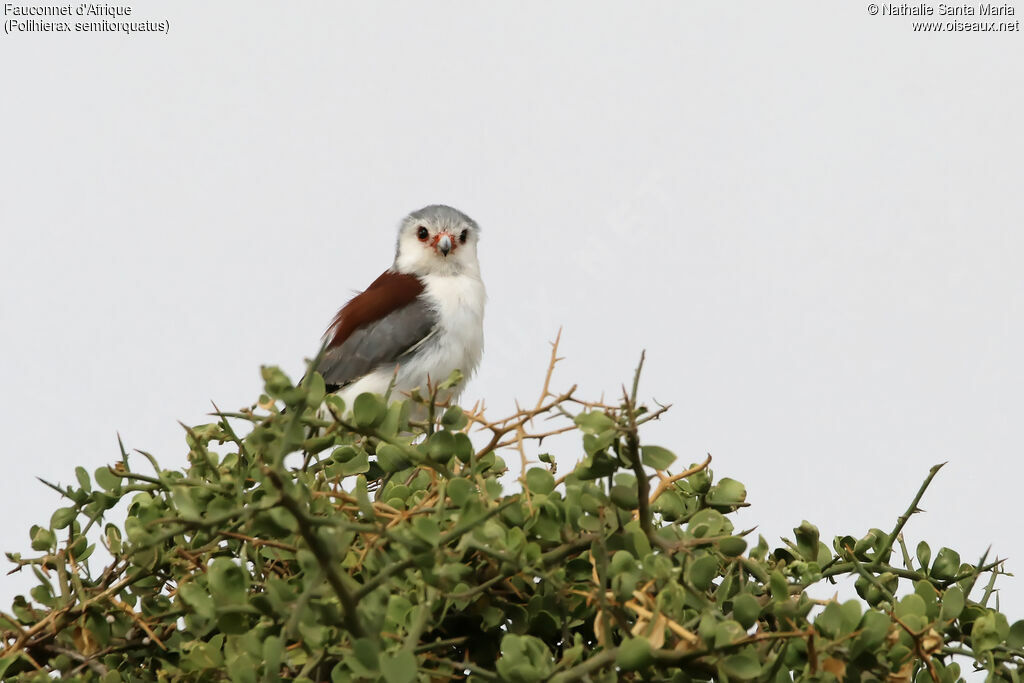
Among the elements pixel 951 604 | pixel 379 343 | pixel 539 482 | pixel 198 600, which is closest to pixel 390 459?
pixel 539 482

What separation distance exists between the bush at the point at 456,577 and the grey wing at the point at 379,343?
206 cm

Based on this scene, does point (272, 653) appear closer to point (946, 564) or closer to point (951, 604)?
point (951, 604)

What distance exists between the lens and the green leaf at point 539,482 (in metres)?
1.56

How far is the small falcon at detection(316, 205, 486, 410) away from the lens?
3.96 m

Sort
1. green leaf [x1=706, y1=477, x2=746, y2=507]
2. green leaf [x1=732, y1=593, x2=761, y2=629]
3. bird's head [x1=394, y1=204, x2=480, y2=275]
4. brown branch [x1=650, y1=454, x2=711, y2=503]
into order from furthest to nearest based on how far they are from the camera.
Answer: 1. bird's head [x1=394, y1=204, x2=480, y2=275]
2. green leaf [x1=706, y1=477, x2=746, y2=507]
3. brown branch [x1=650, y1=454, x2=711, y2=503]
4. green leaf [x1=732, y1=593, x2=761, y2=629]

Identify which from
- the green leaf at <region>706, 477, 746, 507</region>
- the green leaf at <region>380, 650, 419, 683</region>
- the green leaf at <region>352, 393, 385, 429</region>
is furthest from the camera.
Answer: the green leaf at <region>706, 477, 746, 507</region>

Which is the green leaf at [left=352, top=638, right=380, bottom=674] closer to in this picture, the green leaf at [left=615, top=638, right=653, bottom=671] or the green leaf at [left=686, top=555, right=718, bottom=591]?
the green leaf at [left=615, top=638, right=653, bottom=671]

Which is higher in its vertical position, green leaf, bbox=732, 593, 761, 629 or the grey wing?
the grey wing

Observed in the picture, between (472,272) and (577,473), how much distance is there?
9.81ft

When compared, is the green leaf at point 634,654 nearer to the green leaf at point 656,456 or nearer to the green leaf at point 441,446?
the green leaf at point 656,456

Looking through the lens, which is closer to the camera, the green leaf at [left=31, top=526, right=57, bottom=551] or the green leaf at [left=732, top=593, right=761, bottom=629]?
the green leaf at [left=732, top=593, right=761, bottom=629]

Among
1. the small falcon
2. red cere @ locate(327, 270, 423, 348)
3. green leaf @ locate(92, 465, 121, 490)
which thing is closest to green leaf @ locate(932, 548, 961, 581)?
green leaf @ locate(92, 465, 121, 490)

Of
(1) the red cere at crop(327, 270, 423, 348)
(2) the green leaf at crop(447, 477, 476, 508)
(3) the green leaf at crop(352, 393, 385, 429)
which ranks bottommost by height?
(2) the green leaf at crop(447, 477, 476, 508)

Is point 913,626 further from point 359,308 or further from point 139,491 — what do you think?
point 359,308
